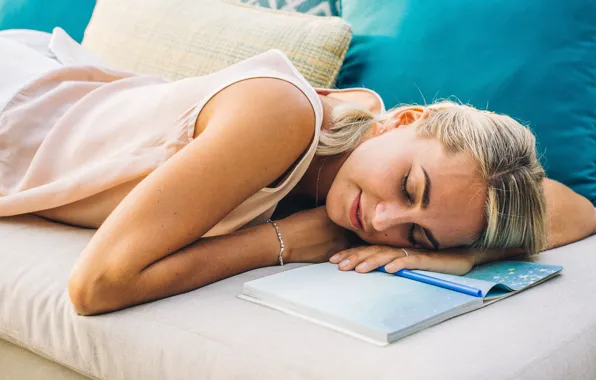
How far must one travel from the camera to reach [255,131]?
116 centimetres

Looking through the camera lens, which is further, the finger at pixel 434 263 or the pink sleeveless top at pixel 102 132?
the pink sleeveless top at pixel 102 132

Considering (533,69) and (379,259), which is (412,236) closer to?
(379,259)

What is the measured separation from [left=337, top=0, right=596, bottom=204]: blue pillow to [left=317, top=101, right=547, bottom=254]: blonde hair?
30cm

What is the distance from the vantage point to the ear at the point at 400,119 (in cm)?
136

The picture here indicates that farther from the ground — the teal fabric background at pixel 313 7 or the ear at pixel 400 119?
the teal fabric background at pixel 313 7

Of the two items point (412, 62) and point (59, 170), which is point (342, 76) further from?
point (59, 170)

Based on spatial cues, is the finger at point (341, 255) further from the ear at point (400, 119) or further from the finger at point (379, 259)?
the ear at point (400, 119)

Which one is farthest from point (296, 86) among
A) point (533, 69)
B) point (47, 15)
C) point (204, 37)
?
point (47, 15)

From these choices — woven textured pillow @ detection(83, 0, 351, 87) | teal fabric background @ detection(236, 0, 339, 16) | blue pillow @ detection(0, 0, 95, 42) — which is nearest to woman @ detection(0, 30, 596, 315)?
woven textured pillow @ detection(83, 0, 351, 87)

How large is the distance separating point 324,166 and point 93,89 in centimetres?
64

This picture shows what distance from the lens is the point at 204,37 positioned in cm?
195

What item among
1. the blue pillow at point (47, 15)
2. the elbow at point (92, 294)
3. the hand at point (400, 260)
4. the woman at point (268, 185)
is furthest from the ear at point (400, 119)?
the blue pillow at point (47, 15)

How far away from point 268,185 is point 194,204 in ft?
0.77

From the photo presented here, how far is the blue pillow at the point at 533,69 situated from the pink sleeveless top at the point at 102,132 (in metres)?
0.45
